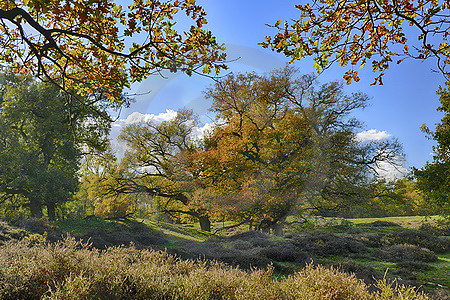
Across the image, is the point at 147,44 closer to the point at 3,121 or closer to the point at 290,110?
the point at 290,110

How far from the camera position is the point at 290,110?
1881 centimetres

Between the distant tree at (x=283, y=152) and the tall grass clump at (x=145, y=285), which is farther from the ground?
the distant tree at (x=283, y=152)

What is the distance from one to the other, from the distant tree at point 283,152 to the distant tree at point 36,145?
8.15 metres

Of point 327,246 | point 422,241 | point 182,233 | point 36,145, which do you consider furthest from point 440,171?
point 36,145

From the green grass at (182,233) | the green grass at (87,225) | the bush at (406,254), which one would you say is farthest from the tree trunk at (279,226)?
the green grass at (87,225)

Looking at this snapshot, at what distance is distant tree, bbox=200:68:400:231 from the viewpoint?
52.5ft

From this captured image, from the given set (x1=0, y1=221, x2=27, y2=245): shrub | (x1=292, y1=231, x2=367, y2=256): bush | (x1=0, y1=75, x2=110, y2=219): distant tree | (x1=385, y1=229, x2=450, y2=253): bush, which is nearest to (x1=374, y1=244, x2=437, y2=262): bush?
(x1=292, y1=231, x2=367, y2=256): bush

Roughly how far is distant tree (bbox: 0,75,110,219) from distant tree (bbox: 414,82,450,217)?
16694mm

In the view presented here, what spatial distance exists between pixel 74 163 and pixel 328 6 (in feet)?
64.7

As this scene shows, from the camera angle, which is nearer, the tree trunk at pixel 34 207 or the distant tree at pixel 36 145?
the distant tree at pixel 36 145

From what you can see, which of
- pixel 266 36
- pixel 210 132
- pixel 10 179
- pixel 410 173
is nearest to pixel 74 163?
pixel 10 179

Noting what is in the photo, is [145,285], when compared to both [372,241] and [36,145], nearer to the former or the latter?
[372,241]

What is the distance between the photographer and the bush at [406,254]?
9.89m

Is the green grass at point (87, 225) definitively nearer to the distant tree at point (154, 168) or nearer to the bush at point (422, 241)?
the distant tree at point (154, 168)
